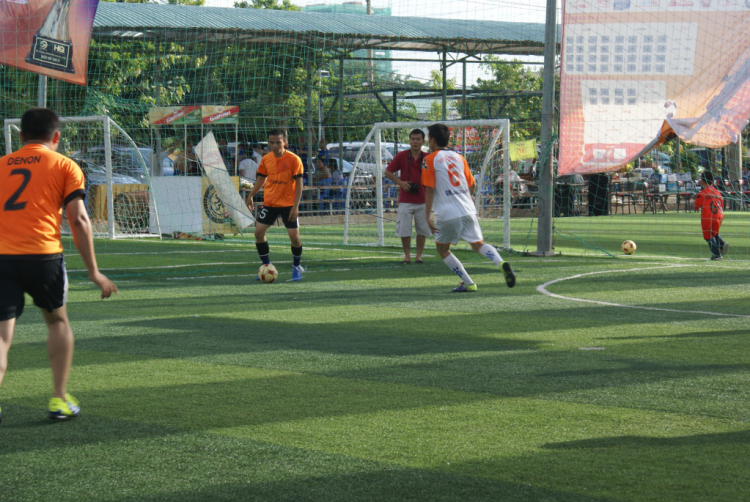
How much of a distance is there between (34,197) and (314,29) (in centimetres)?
2137

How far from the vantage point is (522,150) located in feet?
59.6

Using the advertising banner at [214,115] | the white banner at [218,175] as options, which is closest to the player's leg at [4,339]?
the white banner at [218,175]

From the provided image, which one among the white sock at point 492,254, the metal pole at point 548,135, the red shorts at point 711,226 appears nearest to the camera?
the white sock at point 492,254

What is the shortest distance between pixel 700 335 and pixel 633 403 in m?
2.83

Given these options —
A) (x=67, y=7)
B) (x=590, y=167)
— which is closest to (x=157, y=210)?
(x=67, y=7)

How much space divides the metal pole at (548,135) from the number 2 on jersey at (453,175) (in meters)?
5.70

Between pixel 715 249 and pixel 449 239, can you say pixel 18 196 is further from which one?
pixel 715 249

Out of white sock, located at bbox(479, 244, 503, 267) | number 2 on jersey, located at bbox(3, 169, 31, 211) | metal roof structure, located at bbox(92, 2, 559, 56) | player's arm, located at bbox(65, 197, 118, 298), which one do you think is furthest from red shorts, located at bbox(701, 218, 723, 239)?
number 2 on jersey, located at bbox(3, 169, 31, 211)

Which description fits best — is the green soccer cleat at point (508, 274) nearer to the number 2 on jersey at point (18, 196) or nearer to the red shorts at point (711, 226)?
the number 2 on jersey at point (18, 196)

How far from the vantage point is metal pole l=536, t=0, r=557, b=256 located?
16.2 metres

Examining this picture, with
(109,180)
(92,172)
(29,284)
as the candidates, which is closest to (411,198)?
(109,180)

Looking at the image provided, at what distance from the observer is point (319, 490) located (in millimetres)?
3885

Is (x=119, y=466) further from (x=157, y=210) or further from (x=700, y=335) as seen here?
(x=157, y=210)

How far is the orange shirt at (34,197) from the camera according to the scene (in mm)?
5062
